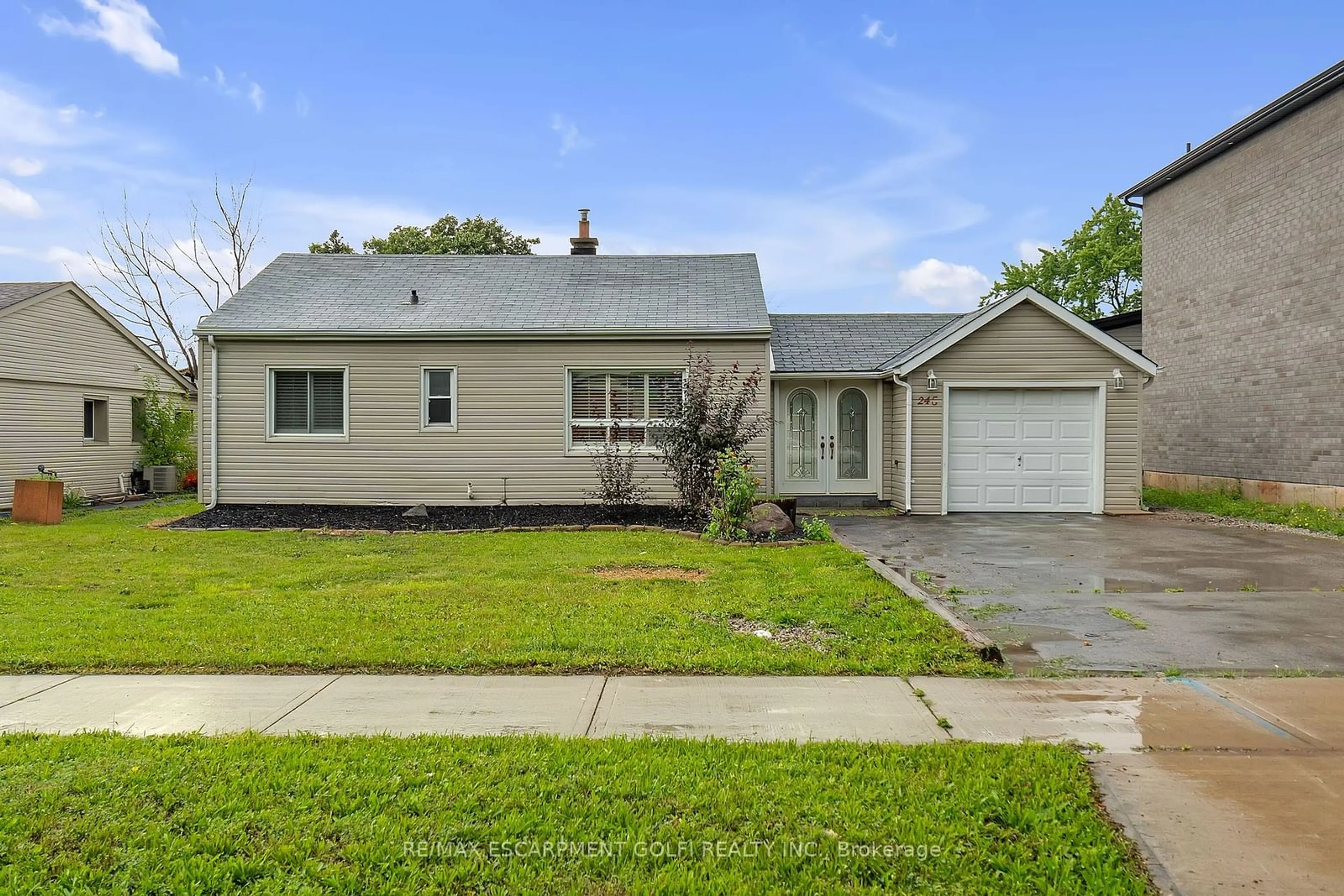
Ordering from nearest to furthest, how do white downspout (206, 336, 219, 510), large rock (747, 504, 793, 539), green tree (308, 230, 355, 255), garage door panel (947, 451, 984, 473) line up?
large rock (747, 504, 793, 539) → garage door panel (947, 451, 984, 473) → white downspout (206, 336, 219, 510) → green tree (308, 230, 355, 255)

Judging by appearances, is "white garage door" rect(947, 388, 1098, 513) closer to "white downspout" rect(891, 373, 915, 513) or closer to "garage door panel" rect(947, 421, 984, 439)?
"garage door panel" rect(947, 421, 984, 439)

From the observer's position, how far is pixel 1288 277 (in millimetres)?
14773

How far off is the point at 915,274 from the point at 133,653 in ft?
121

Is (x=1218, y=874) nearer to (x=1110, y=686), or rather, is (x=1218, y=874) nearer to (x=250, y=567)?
(x=1110, y=686)

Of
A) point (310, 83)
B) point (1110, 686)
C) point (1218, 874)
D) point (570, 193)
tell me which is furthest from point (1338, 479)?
point (570, 193)

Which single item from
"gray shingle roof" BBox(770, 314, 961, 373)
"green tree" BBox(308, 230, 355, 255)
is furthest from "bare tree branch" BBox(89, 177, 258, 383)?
"gray shingle roof" BBox(770, 314, 961, 373)

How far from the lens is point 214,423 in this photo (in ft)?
50.0

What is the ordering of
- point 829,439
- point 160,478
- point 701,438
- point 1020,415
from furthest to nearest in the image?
point 160,478, point 829,439, point 1020,415, point 701,438

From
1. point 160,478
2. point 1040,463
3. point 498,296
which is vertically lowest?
point 160,478

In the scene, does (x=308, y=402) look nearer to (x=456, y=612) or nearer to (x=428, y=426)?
(x=428, y=426)

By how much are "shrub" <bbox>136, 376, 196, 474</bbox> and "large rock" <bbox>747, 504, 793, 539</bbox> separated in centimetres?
1641

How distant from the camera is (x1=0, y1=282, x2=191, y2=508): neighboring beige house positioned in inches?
654

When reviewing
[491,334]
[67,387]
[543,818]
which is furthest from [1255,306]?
[67,387]

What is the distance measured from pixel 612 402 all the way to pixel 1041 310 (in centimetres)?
794
